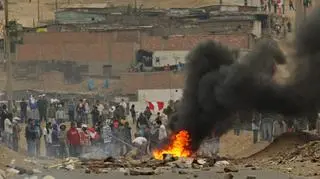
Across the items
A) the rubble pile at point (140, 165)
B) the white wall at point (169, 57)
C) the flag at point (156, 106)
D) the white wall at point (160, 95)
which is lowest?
the rubble pile at point (140, 165)

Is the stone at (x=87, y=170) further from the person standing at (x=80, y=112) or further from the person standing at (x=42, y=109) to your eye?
the person standing at (x=42, y=109)

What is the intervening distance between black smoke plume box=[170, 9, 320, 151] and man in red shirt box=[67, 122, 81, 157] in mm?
2589

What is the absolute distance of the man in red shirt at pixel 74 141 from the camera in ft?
68.0

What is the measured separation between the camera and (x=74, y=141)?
2084cm

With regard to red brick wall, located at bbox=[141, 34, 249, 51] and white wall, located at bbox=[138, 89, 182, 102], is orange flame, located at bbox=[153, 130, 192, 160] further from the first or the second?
red brick wall, located at bbox=[141, 34, 249, 51]

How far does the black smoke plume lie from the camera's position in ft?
66.2

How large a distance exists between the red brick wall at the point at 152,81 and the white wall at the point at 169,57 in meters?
1.94

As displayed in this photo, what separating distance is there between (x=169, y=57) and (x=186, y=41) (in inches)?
52.3

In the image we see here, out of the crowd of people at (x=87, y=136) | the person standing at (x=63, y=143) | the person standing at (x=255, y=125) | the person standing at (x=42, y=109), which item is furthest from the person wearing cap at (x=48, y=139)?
the person standing at (x=255, y=125)

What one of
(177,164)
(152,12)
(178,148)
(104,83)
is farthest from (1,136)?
(152,12)

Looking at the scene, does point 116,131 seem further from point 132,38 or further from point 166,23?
point 166,23

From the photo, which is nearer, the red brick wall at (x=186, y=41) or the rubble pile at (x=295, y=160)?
the rubble pile at (x=295, y=160)

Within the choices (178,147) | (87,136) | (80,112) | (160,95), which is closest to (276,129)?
(178,147)

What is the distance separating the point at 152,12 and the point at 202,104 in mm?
28969
